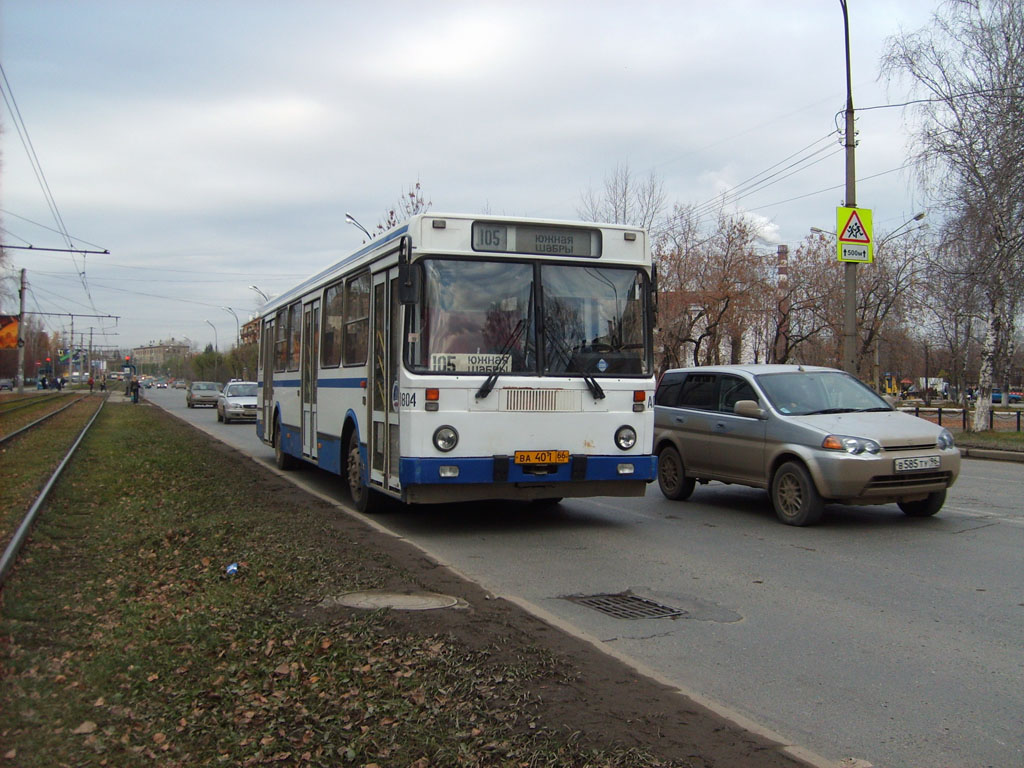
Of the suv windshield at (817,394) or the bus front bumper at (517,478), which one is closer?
the bus front bumper at (517,478)

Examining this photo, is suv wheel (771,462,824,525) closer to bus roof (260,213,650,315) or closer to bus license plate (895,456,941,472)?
bus license plate (895,456,941,472)

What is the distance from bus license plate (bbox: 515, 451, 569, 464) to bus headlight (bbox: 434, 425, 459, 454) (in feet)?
2.14

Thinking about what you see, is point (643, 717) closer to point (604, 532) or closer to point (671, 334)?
point (604, 532)

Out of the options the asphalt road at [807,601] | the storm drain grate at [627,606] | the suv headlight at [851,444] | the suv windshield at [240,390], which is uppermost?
the suv windshield at [240,390]

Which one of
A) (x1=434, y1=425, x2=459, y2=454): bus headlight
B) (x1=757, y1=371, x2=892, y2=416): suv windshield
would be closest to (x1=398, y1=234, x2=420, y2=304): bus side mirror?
(x1=434, y1=425, x2=459, y2=454): bus headlight

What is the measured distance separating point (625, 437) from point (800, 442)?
1.94 m

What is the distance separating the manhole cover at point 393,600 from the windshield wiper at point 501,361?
2798mm

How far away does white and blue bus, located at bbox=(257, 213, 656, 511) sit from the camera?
8883 mm

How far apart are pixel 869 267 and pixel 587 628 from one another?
131 feet

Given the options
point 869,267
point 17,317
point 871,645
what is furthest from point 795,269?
point 17,317

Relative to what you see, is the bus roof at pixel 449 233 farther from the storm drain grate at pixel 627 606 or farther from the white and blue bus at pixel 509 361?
the storm drain grate at pixel 627 606

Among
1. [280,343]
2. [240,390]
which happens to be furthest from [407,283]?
[240,390]

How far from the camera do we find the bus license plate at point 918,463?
932 cm

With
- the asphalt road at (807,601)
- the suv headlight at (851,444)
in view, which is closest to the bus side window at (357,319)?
the asphalt road at (807,601)
